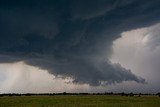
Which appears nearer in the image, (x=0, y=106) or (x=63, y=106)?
(x=63, y=106)

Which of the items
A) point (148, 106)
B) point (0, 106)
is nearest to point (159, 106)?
point (148, 106)

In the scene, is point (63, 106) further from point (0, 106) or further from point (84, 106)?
point (0, 106)

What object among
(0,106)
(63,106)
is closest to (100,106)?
(63,106)

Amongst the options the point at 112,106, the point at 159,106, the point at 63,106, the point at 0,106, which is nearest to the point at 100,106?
the point at 112,106

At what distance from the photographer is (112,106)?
67062mm

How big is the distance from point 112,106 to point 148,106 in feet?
25.1

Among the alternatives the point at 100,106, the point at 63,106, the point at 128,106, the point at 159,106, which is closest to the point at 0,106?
the point at 63,106

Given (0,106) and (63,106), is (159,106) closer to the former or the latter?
(63,106)

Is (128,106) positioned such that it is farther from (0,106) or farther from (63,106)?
(0,106)

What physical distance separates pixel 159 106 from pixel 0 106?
34.9 metres

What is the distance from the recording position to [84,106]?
66.0 m

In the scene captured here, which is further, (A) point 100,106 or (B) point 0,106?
(B) point 0,106

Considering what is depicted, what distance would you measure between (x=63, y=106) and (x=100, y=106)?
777 centimetres

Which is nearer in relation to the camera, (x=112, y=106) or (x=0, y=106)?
(x=112, y=106)
